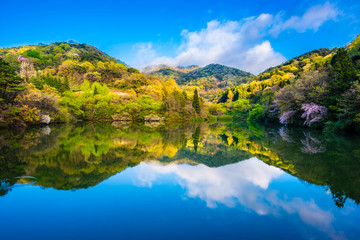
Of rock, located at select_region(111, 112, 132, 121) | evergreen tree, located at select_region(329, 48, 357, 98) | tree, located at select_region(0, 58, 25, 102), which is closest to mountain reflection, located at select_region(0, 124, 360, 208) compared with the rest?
evergreen tree, located at select_region(329, 48, 357, 98)

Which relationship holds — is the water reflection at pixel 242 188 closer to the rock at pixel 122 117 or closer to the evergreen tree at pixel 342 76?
the evergreen tree at pixel 342 76

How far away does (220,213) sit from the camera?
4.16 metres

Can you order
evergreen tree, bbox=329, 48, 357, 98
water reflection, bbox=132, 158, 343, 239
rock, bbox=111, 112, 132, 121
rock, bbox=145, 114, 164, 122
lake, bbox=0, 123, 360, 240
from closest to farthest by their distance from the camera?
lake, bbox=0, 123, 360, 240 < water reflection, bbox=132, 158, 343, 239 < evergreen tree, bbox=329, 48, 357, 98 < rock, bbox=111, 112, 132, 121 < rock, bbox=145, 114, 164, 122

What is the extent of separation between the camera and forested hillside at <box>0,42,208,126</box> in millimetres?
22594

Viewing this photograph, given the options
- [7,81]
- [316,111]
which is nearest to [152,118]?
[7,81]

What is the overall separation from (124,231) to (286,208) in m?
3.57

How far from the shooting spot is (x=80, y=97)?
45.2 metres

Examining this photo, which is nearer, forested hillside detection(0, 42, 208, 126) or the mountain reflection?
the mountain reflection

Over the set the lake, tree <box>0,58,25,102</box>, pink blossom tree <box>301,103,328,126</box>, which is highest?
tree <box>0,58,25,102</box>

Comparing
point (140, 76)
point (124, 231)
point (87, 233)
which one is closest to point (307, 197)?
point (124, 231)

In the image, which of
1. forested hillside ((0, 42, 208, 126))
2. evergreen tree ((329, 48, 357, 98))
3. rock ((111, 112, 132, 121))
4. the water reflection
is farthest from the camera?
rock ((111, 112, 132, 121))

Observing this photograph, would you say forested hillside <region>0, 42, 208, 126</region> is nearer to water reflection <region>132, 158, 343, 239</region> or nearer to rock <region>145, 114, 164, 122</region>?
rock <region>145, 114, 164, 122</region>

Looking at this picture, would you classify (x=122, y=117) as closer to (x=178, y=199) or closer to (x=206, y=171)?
(x=206, y=171)

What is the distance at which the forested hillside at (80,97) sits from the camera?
22594 mm
